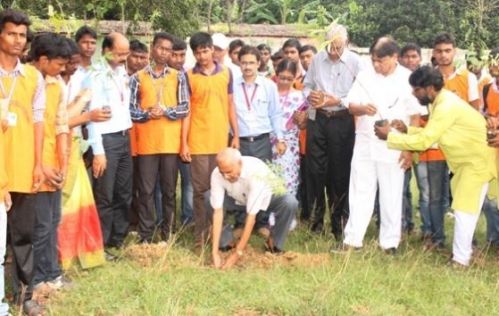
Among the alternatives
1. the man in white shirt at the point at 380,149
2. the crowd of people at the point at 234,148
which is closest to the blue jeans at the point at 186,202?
the crowd of people at the point at 234,148

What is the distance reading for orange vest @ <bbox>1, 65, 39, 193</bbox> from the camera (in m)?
4.11

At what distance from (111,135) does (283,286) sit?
1.93m

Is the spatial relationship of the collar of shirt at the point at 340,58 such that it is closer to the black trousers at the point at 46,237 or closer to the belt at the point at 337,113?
the belt at the point at 337,113

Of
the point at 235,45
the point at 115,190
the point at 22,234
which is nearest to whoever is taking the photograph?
the point at 22,234

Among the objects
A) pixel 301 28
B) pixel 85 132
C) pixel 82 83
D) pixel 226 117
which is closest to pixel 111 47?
pixel 82 83

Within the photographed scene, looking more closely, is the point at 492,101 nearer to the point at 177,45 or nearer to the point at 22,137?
the point at 177,45

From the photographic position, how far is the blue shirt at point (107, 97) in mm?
5320

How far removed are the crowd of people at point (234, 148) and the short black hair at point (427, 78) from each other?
0.01 m

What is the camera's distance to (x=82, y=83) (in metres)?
5.34

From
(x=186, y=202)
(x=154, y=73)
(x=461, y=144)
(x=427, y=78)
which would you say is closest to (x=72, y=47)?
(x=154, y=73)

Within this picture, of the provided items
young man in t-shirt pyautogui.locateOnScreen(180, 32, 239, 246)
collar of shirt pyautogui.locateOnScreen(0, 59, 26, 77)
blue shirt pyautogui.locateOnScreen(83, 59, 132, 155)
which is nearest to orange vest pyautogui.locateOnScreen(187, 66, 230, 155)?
young man in t-shirt pyautogui.locateOnScreen(180, 32, 239, 246)

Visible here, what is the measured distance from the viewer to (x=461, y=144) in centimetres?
554

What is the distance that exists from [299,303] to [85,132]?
2.19m

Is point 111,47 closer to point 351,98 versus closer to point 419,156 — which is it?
point 351,98
